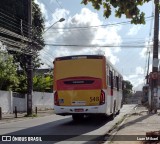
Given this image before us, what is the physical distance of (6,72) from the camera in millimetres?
35062

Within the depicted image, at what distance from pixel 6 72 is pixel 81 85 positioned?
17.2 metres

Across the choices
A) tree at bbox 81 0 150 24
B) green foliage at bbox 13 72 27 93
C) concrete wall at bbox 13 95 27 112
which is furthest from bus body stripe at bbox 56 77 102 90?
green foliage at bbox 13 72 27 93

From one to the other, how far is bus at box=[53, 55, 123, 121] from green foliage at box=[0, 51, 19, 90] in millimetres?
15759

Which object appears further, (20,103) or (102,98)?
(20,103)

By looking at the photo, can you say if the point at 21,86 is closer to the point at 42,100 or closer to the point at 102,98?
the point at 42,100

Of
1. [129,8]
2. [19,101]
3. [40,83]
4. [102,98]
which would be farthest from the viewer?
[40,83]

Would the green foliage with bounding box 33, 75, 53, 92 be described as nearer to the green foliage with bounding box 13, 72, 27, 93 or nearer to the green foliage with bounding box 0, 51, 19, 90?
the green foliage with bounding box 13, 72, 27, 93

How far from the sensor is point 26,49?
29797 millimetres

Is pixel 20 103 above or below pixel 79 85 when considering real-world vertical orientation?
below

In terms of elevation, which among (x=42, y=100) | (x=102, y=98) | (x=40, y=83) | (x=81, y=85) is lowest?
(x=42, y=100)

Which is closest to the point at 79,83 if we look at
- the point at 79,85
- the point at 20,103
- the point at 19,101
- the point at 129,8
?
the point at 79,85

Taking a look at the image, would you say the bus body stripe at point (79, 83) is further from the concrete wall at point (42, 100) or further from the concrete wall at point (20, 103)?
the concrete wall at point (42, 100)

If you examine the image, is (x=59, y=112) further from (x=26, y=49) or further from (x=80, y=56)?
(x=26, y=49)

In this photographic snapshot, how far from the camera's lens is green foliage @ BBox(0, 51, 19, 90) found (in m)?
34.5
